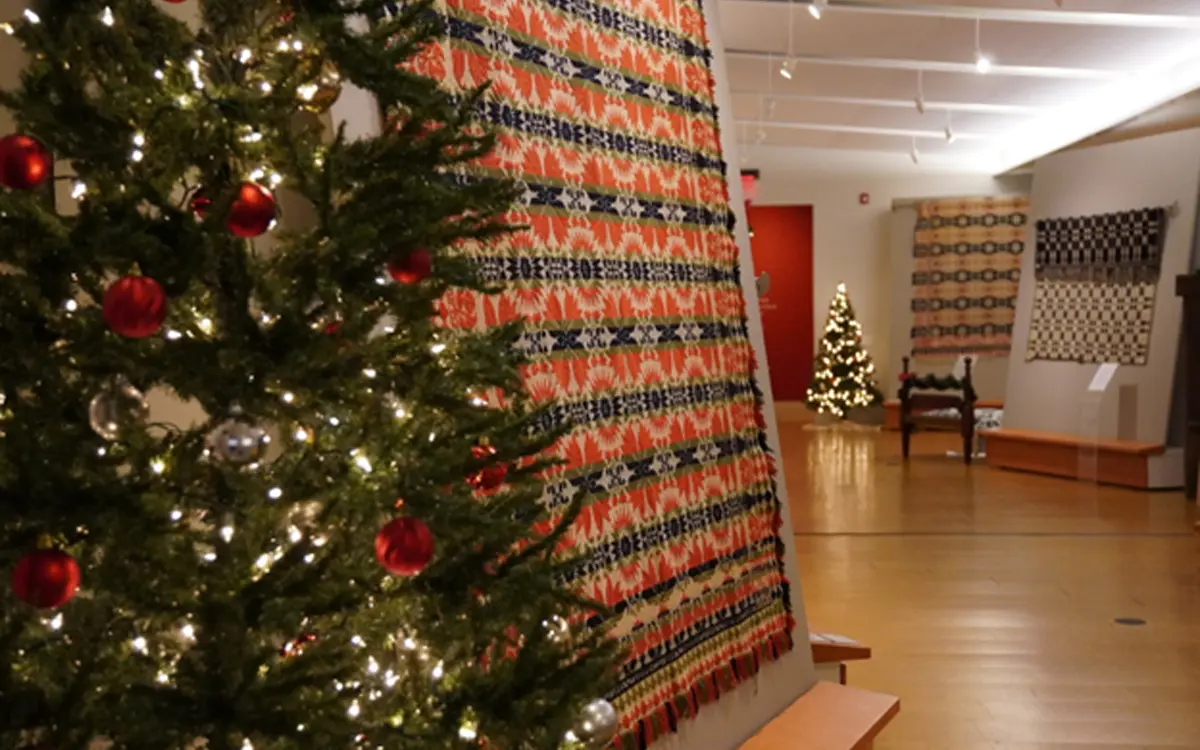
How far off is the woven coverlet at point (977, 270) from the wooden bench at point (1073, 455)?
3.76m

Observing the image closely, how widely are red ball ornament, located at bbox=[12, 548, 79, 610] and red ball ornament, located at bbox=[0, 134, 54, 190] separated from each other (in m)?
0.38

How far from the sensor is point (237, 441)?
1.35m

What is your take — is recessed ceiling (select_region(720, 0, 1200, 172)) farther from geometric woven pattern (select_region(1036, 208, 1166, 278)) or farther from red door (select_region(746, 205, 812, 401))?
red door (select_region(746, 205, 812, 401))

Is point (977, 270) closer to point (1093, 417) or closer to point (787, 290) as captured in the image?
point (787, 290)

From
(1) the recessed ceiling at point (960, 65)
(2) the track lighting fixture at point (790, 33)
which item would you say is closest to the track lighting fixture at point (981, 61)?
(1) the recessed ceiling at point (960, 65)

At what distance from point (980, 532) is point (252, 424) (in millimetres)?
6825

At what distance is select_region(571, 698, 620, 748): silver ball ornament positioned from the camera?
63.2 inches

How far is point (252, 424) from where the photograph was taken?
1.37m

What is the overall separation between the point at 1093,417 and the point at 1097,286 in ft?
3.85

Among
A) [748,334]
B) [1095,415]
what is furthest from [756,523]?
[1095,415]

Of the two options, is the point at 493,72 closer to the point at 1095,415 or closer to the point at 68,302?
the point at 68,302

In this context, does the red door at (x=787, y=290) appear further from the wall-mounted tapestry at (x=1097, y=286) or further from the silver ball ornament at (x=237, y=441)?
the silver ball ornament at (x=237, y=441)

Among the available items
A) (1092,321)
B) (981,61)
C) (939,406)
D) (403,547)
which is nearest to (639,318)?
(403,547)

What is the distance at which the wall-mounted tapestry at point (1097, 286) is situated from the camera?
977cm
